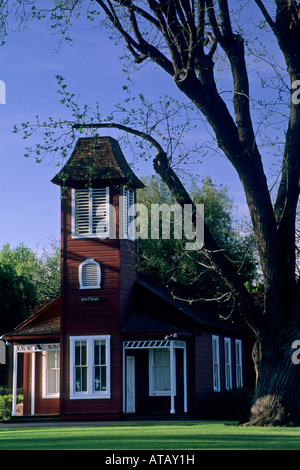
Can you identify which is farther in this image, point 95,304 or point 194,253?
point 194,253

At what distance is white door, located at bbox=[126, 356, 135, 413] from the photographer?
107 ft

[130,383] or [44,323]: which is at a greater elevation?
[44,323]

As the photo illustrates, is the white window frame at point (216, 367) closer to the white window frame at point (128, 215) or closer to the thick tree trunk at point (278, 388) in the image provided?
the white window frame at point (128, 215)

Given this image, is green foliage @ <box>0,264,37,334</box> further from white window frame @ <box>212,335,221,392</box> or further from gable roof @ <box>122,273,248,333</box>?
white window frame @ <box>212,335,221,392</box>

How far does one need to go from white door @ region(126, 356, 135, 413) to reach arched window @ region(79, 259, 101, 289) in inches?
133

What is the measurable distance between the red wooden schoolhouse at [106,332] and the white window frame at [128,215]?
2.0 inches

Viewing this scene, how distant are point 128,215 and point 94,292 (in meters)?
3.44

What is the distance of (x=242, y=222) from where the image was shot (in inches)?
2087

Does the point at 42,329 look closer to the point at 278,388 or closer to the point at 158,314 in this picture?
the point at 158,314

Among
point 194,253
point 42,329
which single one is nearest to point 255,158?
point 42,329

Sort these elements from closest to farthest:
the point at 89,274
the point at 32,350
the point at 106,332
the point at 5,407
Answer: the point at 106,332 < the point at 89,274 < the point at 32,350 < the point at 5,407

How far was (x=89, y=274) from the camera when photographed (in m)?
32.3

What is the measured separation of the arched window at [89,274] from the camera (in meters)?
32.2
